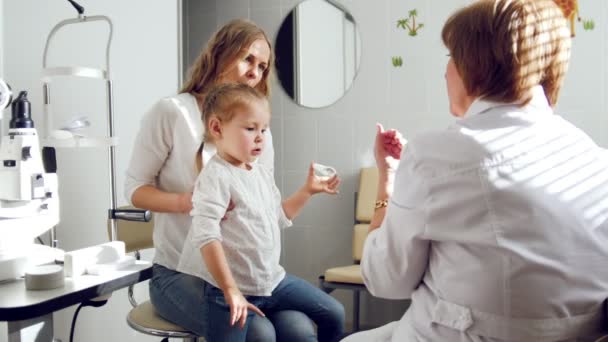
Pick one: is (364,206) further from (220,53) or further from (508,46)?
(508,46)

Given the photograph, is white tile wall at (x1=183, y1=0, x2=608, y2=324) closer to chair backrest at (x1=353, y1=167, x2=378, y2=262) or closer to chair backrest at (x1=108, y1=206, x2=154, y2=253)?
chair backrest at (x1=353, y1=167, x2=378, y2=262)

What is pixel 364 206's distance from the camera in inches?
132

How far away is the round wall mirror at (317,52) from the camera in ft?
11.5

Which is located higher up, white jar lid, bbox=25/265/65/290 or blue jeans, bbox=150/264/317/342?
white jar lid, bbox=25/265/65/290

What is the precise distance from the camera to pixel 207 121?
156 cm

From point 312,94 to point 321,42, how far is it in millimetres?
322

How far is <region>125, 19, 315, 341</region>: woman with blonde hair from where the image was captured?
151cm

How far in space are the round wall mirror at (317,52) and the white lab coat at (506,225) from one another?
2535 mm

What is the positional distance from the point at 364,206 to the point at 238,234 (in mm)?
1943

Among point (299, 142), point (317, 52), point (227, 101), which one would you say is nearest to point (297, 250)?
point (299, 142)

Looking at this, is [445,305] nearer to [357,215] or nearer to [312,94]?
[357,215]

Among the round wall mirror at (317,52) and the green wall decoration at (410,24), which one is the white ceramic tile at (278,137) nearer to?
the round wall mirror at (317,52)

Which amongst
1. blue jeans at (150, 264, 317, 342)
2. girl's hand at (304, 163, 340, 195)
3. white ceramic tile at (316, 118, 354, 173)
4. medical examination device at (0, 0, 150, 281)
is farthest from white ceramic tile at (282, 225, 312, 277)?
medical examination device at (0, 0, 150, 281)

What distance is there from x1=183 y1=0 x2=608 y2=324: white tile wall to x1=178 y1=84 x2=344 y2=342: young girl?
193cm
